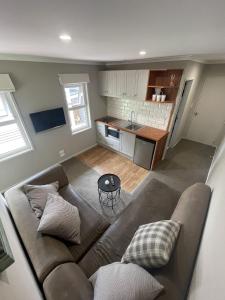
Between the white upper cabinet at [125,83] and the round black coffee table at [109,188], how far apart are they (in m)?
1.98

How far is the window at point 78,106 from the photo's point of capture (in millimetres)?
3324

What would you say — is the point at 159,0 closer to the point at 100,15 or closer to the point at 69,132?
the point at 100,15

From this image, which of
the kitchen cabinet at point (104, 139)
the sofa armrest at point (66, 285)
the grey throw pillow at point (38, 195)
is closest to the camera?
the sofa armrest at point (66, 285)

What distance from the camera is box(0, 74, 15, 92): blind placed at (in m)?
2.12

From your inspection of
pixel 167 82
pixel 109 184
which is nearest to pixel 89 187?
pixel 109 184

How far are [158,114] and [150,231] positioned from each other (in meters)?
2.71

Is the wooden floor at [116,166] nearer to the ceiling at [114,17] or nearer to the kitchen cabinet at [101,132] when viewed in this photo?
the kitchen cabinet at [101,132]

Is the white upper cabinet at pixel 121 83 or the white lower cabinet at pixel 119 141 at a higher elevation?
the white upper cabinet at pixel 121 83

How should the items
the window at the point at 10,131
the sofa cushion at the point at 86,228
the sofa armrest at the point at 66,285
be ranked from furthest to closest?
the window at the point at 10,131 → the sofa cushion at the point at 86,228 → the sofa armrest at the point at 66,285

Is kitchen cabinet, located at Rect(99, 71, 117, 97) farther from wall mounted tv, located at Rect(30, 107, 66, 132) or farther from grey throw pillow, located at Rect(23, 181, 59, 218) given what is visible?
grey throw pillow, located at Rect(23, 181, 59, 218)

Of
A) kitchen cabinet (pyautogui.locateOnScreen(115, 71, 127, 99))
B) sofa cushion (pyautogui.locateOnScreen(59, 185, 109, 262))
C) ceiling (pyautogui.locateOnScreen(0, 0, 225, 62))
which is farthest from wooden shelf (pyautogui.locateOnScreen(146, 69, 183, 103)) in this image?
sofa cushion (pyautogui.locateOnScreen(59, 185, 109, 262))

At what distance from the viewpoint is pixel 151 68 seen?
2941 millimetres

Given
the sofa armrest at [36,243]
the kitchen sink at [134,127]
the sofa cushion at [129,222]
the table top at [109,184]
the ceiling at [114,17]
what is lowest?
the table top at [109,184]

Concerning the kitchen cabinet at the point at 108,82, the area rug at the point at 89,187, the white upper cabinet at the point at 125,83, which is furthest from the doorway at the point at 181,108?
the area rug at the point at 89,187
